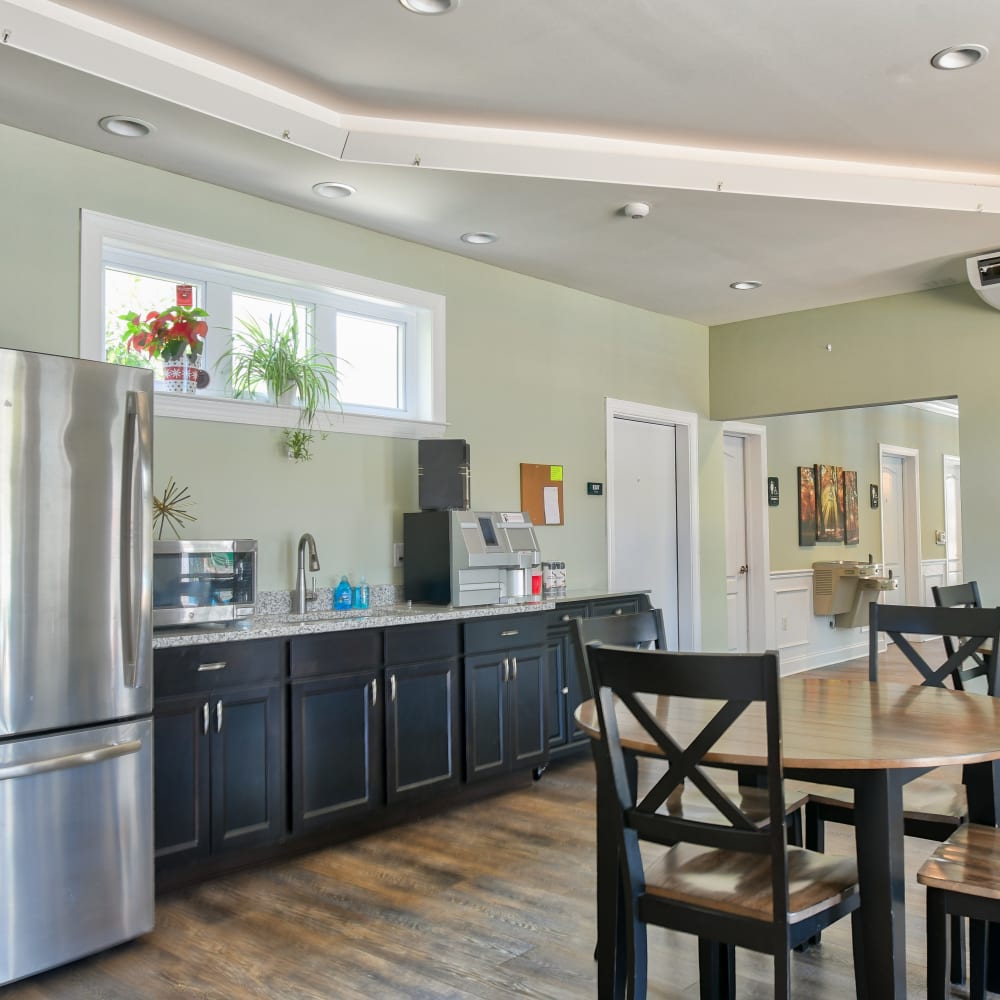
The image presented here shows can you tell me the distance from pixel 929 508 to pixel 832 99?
322 inches

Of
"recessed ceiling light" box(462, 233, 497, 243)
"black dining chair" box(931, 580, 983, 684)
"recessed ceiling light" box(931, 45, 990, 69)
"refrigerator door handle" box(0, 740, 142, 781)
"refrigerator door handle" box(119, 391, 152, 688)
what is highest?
"recessed ceiling light" box(931, 45, 990, 69)

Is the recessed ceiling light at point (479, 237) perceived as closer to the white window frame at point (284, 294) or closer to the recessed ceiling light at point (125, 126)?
the white window frame at point (284, 294)

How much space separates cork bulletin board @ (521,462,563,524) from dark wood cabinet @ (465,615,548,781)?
0.89m

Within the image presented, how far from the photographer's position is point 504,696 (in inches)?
174

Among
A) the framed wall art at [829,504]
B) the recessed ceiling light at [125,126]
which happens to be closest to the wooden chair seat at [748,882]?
the recessed ceiling light at [125,126]

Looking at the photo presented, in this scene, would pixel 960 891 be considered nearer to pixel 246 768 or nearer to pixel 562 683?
pixel 246 768

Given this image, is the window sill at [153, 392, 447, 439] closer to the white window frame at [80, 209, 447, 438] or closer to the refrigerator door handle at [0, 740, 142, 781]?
the white window frame at [80, 209, 447, 438]

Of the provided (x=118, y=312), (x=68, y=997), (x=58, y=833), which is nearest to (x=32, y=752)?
(x=58, y=833)

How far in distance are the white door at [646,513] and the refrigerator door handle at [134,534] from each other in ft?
11.9

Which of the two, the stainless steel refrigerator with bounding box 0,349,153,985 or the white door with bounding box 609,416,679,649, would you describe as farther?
the white door with bounding box 609,416,679,649

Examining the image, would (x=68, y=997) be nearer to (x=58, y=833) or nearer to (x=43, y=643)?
(x=58, y=833)

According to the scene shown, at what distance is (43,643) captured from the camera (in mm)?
2619

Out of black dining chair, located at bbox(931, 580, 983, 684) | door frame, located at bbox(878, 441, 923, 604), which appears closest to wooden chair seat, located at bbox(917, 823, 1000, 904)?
black dining chair, located at bbox(931, 580, 983, 684)

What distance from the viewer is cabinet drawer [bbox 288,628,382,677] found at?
3549 millimetres
